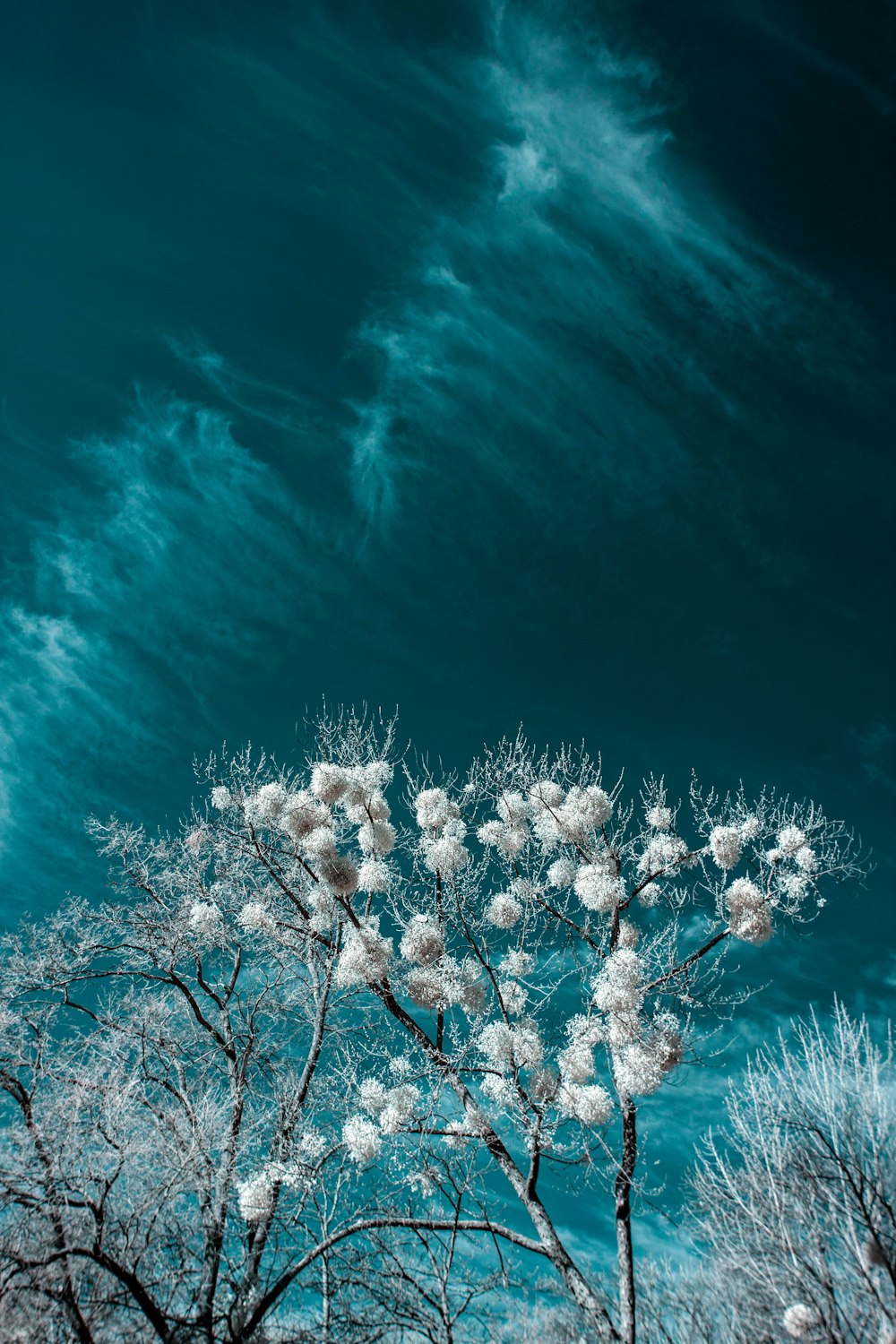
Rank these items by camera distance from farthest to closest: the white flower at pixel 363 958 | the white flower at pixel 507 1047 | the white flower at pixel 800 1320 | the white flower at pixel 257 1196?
the white flower at pixel 800 1320
the white flower at pixel 257 1196
the white flower at pixel 363 958
the white flower at pixel 507 1047

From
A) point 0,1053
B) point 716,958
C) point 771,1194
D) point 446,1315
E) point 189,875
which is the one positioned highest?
point 189,875

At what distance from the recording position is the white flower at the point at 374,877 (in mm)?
7852

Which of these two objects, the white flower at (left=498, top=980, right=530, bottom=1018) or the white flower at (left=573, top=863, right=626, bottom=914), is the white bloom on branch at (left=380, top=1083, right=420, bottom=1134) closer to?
the white flower at (left=498, top=980, right=530, bottom=1018)

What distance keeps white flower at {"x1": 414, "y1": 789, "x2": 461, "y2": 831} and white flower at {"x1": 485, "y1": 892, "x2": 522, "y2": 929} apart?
39.3 inches

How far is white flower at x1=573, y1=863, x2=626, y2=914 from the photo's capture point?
8328mm

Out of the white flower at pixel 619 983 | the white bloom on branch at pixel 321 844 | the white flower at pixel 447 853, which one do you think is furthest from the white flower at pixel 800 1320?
the white bloom on branch at pixel 321 844

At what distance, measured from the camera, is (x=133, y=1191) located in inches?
318

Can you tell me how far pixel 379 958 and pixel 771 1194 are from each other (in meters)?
8.53

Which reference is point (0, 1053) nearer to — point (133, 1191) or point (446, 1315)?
point (133, 1191)

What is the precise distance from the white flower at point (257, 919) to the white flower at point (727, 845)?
5.79 m

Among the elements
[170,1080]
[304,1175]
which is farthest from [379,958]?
[170,1080]

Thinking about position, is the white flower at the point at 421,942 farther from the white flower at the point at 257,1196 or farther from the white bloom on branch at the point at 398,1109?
the white flower at the point at 257,1196

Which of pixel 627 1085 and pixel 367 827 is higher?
pixel 367 827

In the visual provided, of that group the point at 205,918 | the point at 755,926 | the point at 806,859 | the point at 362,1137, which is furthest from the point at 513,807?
the point at 205,918
